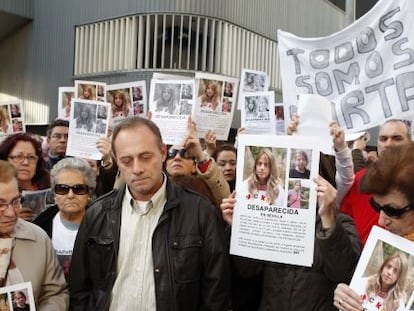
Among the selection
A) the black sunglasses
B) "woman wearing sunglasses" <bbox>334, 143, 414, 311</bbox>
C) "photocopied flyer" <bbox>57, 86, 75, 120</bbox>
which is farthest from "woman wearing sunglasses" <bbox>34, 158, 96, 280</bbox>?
"photocopied flyer" <bbox>57, 86, 75, 120</bbox>

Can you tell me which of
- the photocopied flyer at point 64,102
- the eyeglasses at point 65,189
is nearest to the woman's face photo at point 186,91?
the eyeglasses at point 65,189

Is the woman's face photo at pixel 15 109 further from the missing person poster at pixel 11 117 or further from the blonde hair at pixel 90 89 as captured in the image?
the blonde hair at pixel 90 89

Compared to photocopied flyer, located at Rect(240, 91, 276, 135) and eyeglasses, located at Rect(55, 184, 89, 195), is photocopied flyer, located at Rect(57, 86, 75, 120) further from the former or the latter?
eyeglasses, located at Rect(55, 184, 89, 195)

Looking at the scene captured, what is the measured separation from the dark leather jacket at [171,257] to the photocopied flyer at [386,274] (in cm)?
65

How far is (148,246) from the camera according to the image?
7.33ft

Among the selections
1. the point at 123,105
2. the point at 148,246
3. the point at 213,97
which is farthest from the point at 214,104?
the point at 148,246

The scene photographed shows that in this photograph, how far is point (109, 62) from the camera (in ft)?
39.7

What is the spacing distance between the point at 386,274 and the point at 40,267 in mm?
1427

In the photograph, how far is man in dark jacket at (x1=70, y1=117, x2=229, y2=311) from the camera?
2193 mm

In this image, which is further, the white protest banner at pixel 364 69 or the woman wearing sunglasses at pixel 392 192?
the white protest banner at pixel 364 69

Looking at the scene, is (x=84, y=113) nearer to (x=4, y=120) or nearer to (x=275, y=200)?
(x=4, y=120)

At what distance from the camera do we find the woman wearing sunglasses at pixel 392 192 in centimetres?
177

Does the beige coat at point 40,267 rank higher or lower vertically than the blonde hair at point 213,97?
lower

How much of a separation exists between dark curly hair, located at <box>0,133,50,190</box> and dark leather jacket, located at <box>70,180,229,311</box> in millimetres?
1503
